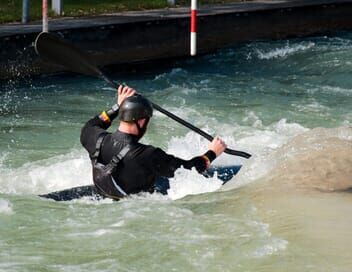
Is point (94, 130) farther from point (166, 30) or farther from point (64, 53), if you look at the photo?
point (166, 30)

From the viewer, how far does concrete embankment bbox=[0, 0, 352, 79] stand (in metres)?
13.8

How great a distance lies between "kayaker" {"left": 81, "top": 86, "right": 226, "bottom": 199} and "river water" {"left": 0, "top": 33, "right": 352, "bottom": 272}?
113 mm

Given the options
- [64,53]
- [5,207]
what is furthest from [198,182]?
[64,53]

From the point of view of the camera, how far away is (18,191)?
8836mm

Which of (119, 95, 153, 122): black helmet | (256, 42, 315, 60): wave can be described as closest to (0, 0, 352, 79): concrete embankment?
(256, 42, 315, 60): wave

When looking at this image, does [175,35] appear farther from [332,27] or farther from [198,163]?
[198,163]

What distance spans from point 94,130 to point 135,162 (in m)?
0.42

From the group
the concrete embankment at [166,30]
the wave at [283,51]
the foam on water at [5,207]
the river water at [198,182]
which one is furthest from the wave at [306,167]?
the wave at [283,51]

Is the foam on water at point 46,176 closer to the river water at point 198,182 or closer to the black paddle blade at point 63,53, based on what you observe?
the river water at point 198,182

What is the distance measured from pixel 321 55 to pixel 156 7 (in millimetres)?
2648

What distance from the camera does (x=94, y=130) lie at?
26.0 feet

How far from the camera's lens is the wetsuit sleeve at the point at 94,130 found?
25.8 feet

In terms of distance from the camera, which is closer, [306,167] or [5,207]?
[5,207]

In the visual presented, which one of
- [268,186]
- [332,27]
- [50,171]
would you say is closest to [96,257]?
[268,186]
